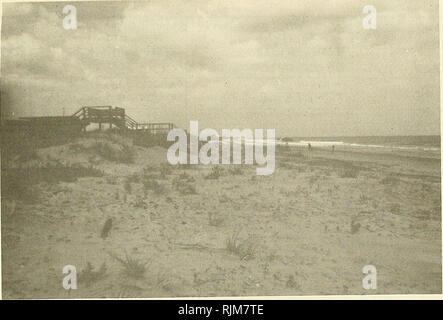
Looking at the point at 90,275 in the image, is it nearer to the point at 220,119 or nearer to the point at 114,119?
the point at 114,119

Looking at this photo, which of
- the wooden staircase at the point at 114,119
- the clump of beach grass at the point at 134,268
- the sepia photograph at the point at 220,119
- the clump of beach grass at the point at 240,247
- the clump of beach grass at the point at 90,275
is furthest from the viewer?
the wooden staircase at the point at 114,119

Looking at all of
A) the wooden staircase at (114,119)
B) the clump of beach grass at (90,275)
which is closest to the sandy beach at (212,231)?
the clump of beach grass at (90,275)

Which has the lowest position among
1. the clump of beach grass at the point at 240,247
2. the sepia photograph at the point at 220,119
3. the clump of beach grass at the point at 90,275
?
the clump of beach grass at the point at 90,275

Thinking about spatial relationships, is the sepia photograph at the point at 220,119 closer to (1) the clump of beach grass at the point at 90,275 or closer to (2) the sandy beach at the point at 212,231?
(2) the sandy beach at the point at 212,231

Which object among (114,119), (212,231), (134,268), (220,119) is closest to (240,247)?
(212,231)

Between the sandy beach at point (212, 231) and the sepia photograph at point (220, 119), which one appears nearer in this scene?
the sandy beach at point (212, 231)
